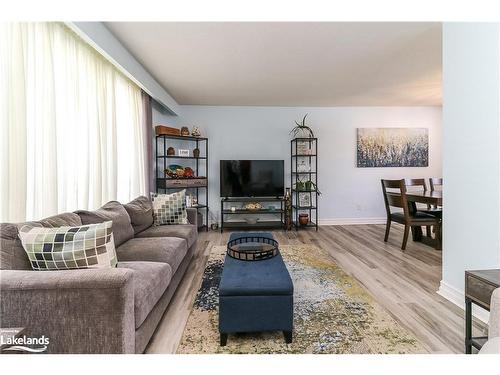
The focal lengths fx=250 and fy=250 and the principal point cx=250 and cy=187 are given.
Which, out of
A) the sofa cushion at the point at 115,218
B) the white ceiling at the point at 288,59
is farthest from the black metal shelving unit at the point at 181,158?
the sofa cushion at the point at 115,218

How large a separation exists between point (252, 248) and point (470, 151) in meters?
1.93

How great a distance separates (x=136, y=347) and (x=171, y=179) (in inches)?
127

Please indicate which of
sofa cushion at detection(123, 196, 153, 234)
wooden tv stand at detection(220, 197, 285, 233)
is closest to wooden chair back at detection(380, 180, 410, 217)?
wooden tv stand at detection(220, 197, 285, 233)

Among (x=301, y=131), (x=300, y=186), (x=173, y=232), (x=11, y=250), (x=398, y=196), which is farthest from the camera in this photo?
(x=301, y=131)

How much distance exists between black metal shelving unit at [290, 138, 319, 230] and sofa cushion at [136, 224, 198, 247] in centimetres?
251

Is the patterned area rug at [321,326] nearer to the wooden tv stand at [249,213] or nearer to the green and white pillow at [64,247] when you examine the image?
the green and white pillow at [64,247]

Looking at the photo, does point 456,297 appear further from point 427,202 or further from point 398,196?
point 398,196

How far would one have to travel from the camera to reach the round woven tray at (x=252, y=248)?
1973mm

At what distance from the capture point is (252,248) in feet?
7.49

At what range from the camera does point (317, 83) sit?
12.5ft

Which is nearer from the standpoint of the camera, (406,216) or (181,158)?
(406,216)

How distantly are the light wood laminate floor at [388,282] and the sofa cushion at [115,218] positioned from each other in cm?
74

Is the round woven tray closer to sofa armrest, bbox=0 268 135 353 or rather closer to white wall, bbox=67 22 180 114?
sofa armrest, bbox=0 268 135 353

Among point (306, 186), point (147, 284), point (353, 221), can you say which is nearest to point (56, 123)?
point (147, 284)
